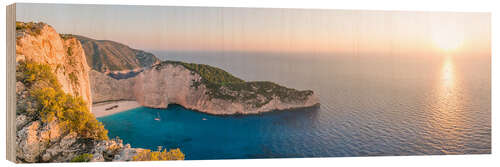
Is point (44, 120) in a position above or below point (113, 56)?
below


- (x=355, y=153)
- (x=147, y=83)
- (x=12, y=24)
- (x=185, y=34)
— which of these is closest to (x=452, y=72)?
(x=355, y=153)

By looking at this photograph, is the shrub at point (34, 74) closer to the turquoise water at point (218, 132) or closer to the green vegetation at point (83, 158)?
the turquoise water at point (218, 132)

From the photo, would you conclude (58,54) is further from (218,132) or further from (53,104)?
(218,132)

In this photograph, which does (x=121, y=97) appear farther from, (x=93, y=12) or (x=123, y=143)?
(x=93, y=12)

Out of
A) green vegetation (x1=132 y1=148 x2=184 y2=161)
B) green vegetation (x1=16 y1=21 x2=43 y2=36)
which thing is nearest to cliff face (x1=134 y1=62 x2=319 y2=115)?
green vegetation (x1=132 y1=148 x2=184 y2=161)

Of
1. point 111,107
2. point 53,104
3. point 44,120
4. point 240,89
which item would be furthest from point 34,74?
point 240,89

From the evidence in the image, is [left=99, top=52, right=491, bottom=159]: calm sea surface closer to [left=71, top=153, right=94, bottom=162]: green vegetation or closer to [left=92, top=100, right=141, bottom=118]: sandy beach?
[left=92, top=100, right=141, bottom=118]: sandy beach

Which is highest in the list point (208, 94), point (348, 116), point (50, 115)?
point (208, 94)
